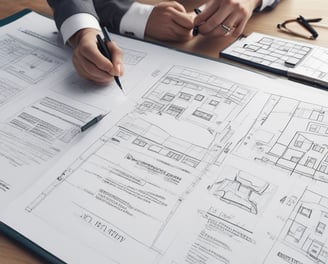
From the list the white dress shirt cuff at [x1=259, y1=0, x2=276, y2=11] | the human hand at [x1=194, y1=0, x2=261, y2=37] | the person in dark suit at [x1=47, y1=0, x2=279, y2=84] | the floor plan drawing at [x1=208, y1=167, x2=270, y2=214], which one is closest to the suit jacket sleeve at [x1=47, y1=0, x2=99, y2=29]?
the person in dark suit at [x1=47, y1=0, x2=279, y2=84]

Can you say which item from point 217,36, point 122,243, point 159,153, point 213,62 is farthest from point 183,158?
point 217,36

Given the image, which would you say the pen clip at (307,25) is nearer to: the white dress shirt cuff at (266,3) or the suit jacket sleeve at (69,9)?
the white dress shirt cuff at (266,3)

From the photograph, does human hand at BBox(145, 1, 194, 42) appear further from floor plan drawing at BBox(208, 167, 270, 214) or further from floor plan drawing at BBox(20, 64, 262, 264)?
floor plan drawing at BBox(208, 167, 270, 214)

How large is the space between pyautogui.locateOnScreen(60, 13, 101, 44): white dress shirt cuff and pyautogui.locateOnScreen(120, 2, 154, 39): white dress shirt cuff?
6 centimetres

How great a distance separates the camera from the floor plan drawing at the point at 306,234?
398 mm

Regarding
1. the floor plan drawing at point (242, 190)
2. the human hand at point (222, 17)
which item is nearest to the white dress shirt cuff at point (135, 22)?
the human hand at point (222, 17)

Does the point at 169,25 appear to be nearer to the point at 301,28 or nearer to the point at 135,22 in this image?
the point at 135,22

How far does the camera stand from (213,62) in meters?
0.71

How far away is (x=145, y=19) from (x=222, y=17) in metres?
0.16

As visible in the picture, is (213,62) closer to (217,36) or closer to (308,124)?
(217,36)

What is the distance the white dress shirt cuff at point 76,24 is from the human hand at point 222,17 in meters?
0.21

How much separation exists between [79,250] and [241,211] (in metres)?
0.19

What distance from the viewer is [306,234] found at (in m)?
0.42

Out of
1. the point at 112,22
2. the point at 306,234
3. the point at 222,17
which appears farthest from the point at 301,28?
the point at 306,234
